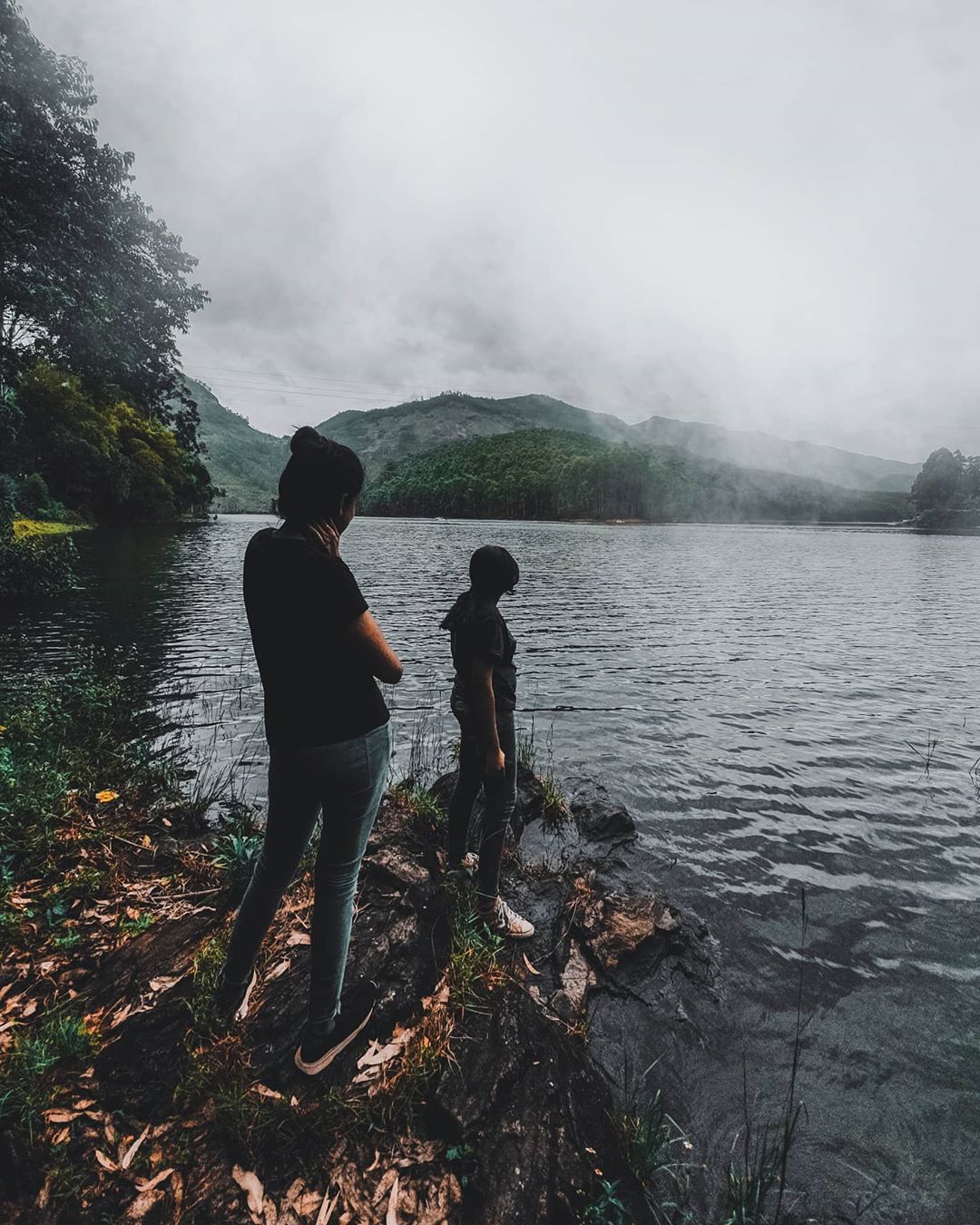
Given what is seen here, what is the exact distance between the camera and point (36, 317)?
14688 mm

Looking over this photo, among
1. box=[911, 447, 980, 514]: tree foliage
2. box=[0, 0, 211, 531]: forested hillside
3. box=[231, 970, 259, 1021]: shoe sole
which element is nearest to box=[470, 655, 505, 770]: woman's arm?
box=[231, 970, 259, 1021]: shoe sole

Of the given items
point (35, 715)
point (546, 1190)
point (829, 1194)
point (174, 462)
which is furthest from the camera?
point (174, 462)

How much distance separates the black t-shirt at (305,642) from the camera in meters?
2.45

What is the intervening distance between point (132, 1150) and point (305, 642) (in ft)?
7.94

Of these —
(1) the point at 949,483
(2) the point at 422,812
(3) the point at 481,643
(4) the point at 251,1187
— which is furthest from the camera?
(1) the point at 949,483

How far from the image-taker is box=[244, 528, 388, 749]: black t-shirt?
96.5 inches

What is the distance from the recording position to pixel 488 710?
159 inches

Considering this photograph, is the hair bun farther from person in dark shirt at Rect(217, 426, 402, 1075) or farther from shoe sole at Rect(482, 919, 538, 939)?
shoe sole at Rect(482, 919, 538, 939)

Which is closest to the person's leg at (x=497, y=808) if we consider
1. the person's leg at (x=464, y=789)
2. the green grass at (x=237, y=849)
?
the person's leg at (x=464, y=789)

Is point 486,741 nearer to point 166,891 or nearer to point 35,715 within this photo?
point 166,891

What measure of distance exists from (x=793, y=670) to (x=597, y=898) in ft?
39.0

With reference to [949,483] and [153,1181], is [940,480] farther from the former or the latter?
[153,1181]

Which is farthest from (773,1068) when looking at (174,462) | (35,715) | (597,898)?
(174,462)

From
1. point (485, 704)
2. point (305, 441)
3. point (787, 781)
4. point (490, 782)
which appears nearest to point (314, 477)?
point (305, 441)
